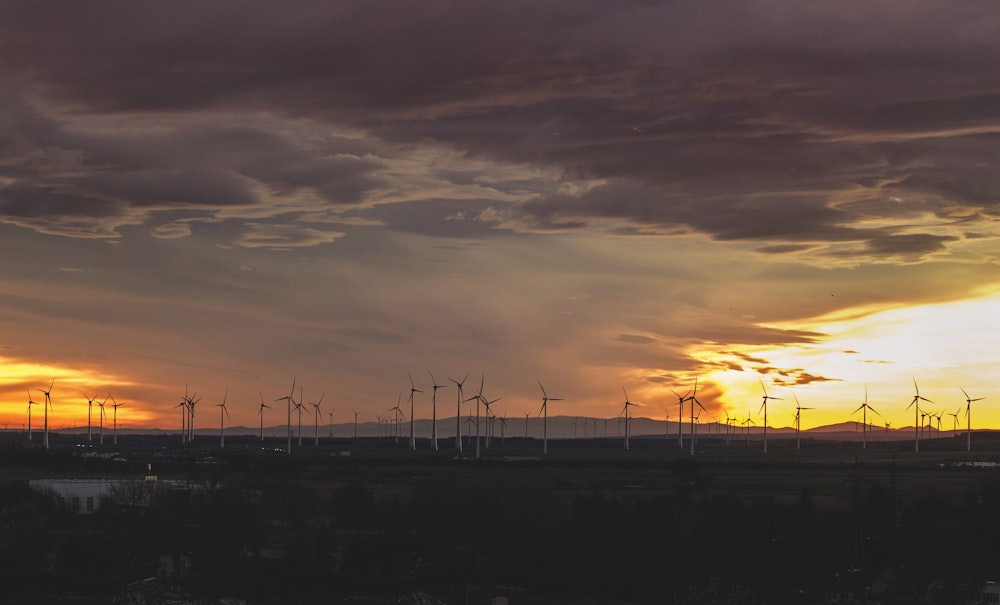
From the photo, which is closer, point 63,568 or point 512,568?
point 63,568

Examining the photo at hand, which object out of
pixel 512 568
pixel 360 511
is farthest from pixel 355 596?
pixel 360 511

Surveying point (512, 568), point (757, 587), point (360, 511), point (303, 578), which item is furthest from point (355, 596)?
point (360, 511)

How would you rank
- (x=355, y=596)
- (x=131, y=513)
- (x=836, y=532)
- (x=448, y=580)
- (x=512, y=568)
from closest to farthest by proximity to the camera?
1. (x=355, y=596)
2. (x=448, y=580)
3. (x=512, y=568)
4. (x=836, y=532)
5. (x=131, y=513)

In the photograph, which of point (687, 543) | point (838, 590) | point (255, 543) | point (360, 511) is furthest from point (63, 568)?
point (838, 590)

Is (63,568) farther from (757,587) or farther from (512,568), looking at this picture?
(757,587)

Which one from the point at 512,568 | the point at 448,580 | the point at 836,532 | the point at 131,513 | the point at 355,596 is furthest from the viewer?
the point at 131,513

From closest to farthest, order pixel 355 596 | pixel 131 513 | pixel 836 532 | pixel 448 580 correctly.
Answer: pixel 355 596
pixel 448 580
pixel 836 532
pixel 131 513

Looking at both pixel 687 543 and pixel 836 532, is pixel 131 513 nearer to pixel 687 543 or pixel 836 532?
pixel 687 543

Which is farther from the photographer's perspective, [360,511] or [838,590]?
[360,511]
